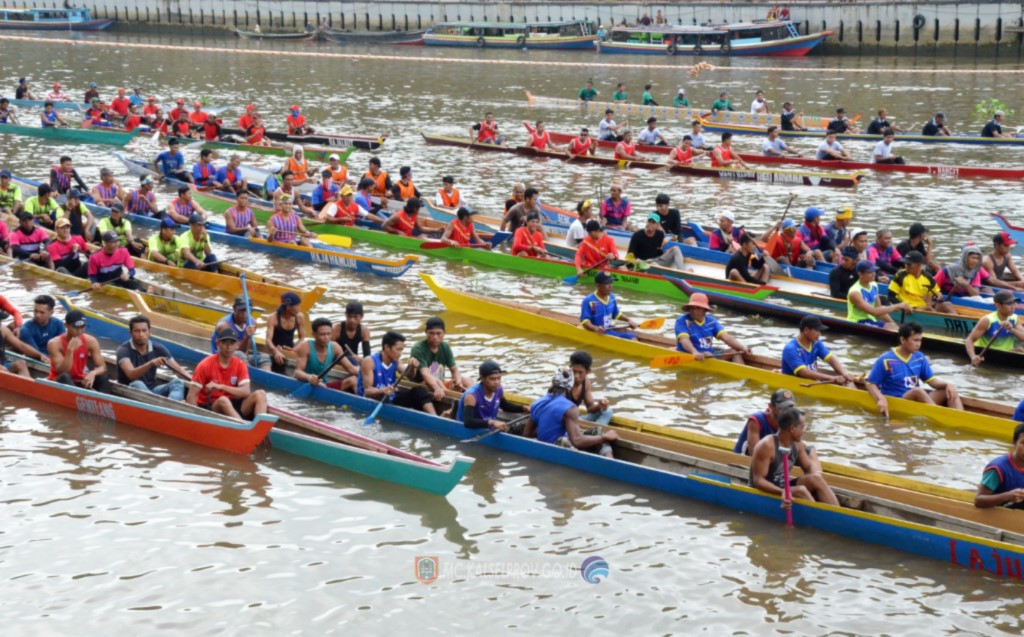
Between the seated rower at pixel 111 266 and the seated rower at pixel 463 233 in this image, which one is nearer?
the seated rower at pixel 111 266

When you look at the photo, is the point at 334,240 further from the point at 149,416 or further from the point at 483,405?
the point at 483,405

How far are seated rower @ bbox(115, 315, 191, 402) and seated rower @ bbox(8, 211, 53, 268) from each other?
7.97 metres

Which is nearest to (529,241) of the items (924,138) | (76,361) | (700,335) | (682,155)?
(700,335)

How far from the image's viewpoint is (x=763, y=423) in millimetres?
12531

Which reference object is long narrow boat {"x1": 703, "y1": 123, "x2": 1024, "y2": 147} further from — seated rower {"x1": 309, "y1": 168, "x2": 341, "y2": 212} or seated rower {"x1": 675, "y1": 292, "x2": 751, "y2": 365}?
seated rower {"x1": 675, "y1": 292, "x2": 751, "y2": 365}

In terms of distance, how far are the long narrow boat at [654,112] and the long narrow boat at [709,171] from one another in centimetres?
523

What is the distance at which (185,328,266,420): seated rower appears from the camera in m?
14.3

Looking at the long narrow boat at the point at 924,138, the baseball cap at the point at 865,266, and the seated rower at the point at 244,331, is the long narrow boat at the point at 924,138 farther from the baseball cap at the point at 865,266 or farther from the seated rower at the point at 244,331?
the seated rower at the point at 244,331

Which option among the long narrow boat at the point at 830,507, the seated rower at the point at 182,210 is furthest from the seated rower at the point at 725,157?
the long narrow boat at the point at 830,507

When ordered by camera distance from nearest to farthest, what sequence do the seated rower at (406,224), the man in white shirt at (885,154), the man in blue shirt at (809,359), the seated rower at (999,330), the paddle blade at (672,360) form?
the man in blue shirt at (809,359)
the seated rower at (999,330)
the paddle blade at (672,360)
the seated rower at (406,224)
the man in white shirt at (885,154)

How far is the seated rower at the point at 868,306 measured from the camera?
60.2 feet

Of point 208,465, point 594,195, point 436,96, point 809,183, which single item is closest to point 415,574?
point 208,465

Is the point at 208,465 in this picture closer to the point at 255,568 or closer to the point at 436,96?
the point at 255,568

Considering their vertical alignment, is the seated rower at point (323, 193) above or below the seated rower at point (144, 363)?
above
